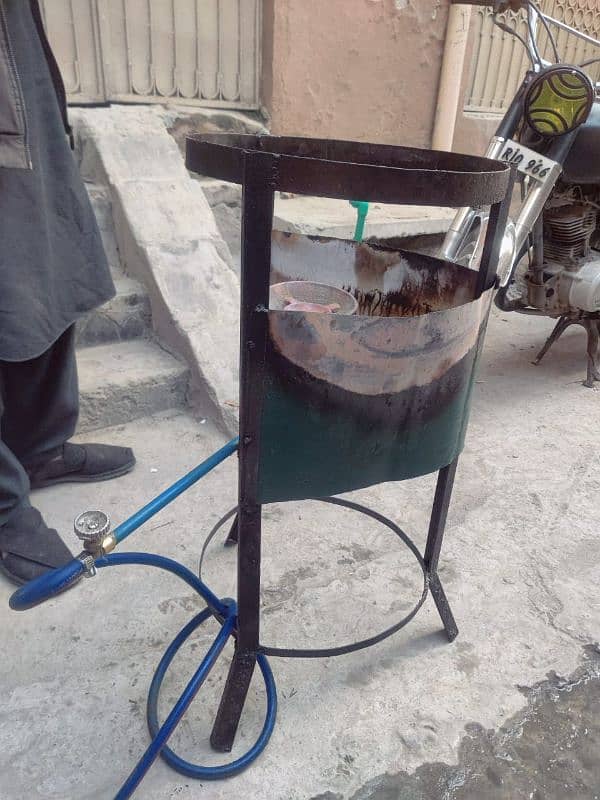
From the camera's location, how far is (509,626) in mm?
1706

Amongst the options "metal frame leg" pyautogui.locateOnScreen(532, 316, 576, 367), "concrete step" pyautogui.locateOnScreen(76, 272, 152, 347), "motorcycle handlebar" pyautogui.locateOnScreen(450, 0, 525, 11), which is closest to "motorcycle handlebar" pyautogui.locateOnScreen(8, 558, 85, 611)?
"concrete step" pyautogui.locateOnScreen(76, 272, 152, 347)

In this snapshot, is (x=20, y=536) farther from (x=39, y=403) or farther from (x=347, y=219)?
(x=347, y=219)

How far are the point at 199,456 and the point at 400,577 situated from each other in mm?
892

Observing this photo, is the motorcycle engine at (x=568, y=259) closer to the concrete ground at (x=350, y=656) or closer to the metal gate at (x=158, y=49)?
the concrete ground at (x=350, y=656)

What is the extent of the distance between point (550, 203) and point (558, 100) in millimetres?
564

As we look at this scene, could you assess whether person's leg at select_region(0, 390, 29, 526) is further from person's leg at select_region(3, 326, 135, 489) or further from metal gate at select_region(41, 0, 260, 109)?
metal gate at select_region(41, 0, 260, 109)

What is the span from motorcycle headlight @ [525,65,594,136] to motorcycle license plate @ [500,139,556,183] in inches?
3.6

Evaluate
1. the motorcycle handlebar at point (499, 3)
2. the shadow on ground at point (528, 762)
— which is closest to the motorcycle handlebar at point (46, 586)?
the shadow on ground at point (528, 762)

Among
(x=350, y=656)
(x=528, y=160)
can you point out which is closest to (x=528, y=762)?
(x=350, y=656)

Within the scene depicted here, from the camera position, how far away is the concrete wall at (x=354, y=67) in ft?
11.8

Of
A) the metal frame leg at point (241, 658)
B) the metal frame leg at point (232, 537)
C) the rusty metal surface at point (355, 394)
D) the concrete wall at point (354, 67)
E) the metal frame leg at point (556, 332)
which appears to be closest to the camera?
the rusty metal surface at point (355, 394)

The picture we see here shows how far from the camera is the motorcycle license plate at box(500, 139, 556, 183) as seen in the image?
251 centimetres

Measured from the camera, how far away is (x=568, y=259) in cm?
294

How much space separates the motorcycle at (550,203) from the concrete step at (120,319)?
4.36 ft
